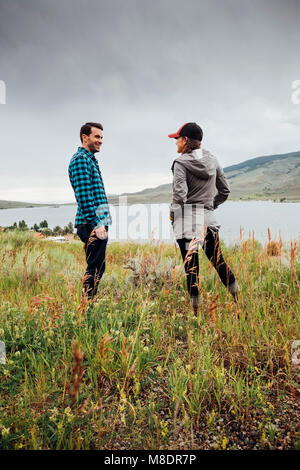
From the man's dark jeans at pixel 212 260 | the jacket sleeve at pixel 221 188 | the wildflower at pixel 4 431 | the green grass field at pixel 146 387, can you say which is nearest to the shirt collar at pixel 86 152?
the man's dark jeans at pixel 212 260

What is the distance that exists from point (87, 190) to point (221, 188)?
1.82 meters

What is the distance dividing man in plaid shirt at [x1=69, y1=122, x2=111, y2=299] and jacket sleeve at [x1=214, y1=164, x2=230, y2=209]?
5.09ft

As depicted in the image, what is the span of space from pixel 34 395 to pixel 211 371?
4.43 ft

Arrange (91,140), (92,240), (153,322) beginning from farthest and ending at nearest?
(91,140) < (92,240) < (153,322)

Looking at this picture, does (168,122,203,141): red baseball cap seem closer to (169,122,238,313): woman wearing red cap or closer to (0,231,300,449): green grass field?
(169,122,238,313): woman wearing red cap

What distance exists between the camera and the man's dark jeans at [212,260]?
2.92 meters

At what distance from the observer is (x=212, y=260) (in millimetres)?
3141

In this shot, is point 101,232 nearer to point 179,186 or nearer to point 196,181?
point 179,186

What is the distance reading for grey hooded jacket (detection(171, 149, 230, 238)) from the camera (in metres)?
2.87

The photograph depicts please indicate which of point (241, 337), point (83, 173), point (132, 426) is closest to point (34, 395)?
point (132, 426)

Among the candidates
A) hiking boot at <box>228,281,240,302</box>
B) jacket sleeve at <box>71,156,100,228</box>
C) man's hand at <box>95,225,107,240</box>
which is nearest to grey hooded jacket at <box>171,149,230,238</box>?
hiking boot at <box>228,281,240,302</box>
